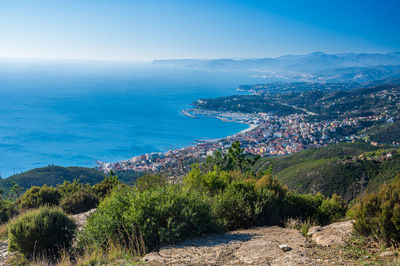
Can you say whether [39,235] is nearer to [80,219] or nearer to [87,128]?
[80,219]

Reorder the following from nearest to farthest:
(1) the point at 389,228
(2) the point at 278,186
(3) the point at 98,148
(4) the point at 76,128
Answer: (1) the point at 389,228, (2) the point at 278,186, (3) the point at 98,148, (4) the point at 76,128

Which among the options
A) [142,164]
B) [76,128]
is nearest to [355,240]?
[142,164]

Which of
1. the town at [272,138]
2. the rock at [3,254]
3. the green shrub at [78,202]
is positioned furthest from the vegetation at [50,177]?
the rock at [3,254]

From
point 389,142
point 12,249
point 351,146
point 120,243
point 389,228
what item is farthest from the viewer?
point 389,142

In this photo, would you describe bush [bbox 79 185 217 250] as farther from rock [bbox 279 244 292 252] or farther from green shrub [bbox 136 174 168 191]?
green shrub [bbox 136 174 168 191]

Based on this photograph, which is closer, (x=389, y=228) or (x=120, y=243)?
(x=389, y=228)

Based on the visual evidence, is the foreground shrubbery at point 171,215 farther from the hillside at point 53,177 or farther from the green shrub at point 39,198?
the hillside at point 53,177

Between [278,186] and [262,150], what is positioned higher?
[278,186]

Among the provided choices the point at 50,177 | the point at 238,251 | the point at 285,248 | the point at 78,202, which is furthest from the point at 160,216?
the point at 50,177

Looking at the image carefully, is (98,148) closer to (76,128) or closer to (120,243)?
(76,128)
